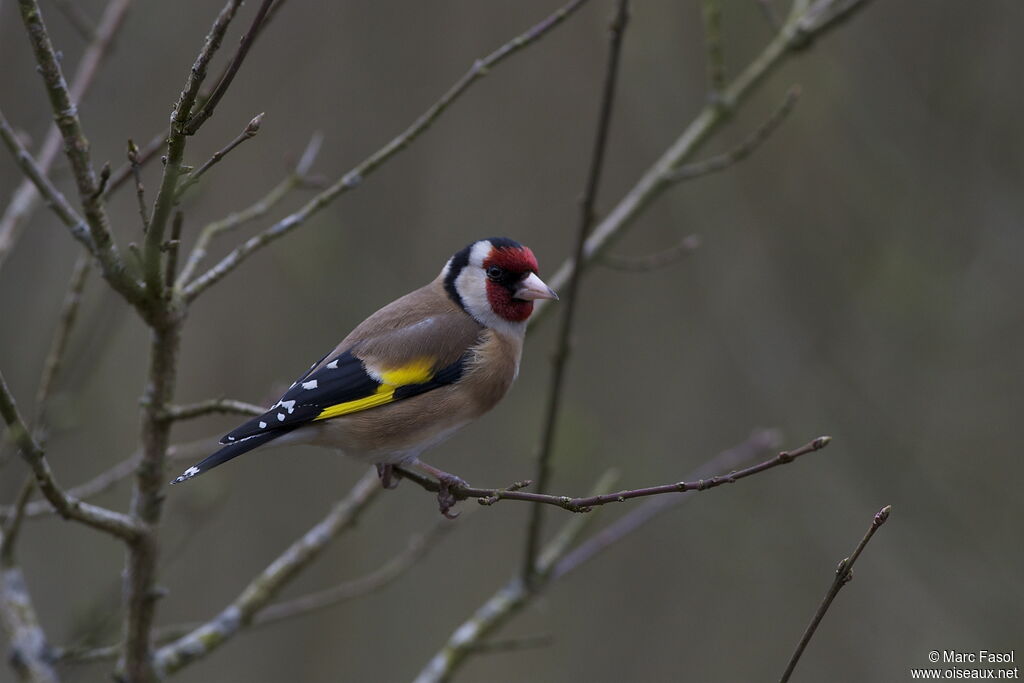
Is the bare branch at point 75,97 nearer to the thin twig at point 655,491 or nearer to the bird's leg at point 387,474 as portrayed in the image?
the bird's leg at point 387,474

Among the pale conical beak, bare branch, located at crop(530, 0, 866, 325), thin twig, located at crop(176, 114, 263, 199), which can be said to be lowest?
thin twig, located at crop(176, 114, 263, 199)

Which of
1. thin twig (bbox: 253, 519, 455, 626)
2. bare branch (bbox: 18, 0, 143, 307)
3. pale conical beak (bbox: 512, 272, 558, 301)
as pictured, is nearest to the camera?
bare branch (bbox: 18, 0, 143, 307)

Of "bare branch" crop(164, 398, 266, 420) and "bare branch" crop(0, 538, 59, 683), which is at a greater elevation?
"bare branch" crop(164, 398, 266, 420)

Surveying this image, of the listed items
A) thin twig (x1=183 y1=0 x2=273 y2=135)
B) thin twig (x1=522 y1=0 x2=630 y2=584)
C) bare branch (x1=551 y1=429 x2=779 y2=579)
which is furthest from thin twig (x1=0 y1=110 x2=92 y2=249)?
bare branch (x1=551 y1=429 x2=779 y2=579)

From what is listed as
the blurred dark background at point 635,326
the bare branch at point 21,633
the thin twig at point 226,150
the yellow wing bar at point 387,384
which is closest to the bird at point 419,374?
the yellow wing bar at point 387,384

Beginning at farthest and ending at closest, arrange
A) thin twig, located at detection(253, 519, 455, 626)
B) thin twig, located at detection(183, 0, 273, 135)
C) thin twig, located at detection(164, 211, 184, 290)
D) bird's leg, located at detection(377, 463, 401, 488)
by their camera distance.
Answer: thin twig, located at detection(253, 519, 455, 626), bird's leg, located at detection(377, 463, 401, 488), thin twig, located at detection(164, 211, 184, 290), thin twig, located at detection(183, 0, 273, 135)

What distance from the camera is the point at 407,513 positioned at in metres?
7.36

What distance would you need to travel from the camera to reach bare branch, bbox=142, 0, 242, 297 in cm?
202

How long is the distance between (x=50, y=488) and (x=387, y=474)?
4.20 feet

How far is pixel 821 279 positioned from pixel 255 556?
13.5 ft

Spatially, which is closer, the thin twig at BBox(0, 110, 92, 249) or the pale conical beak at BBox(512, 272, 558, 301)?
the thin twig at BBox(0, 110, 92, 249)

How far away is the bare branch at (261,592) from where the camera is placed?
131 inches

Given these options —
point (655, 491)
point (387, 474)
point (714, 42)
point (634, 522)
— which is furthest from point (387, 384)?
point (714, 42)

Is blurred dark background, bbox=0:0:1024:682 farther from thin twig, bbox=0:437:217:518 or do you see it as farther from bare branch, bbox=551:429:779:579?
A: bare branch, bbox=551:429:779:579
